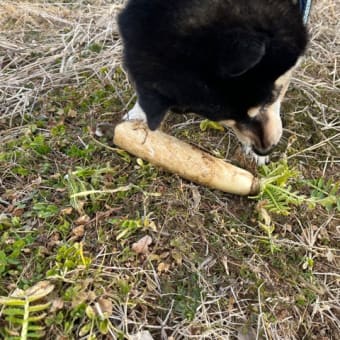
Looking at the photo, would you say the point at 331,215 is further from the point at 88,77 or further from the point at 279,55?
the point at 88,77

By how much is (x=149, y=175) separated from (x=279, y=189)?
25.0 inches

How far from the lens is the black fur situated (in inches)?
82.6

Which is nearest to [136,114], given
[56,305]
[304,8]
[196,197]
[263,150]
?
[196,197]

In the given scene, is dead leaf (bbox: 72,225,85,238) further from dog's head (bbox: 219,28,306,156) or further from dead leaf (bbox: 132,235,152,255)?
dog's head (bbox: 219,28,306,156)

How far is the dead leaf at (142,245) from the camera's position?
2.26 meters

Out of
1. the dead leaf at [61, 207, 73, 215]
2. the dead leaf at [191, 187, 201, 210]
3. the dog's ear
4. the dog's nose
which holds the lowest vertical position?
the dead leaf at [191, 187, 201, 210]

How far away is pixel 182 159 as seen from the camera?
2.50 metres

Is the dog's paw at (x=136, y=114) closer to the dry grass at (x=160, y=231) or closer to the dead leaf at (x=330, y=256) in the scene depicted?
the dry grass at (x=160, y=231)

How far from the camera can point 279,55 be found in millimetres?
2262

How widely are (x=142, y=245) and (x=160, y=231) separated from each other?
→ 11 cm

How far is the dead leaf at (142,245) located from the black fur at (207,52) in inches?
20.2

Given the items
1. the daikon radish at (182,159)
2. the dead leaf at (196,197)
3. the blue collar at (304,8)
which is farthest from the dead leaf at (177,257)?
the blue collar at (304,8)

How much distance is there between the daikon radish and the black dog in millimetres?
197

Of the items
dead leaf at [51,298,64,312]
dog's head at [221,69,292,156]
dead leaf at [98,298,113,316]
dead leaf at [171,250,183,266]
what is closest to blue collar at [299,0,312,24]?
dog's head at [221,69,292,156]
